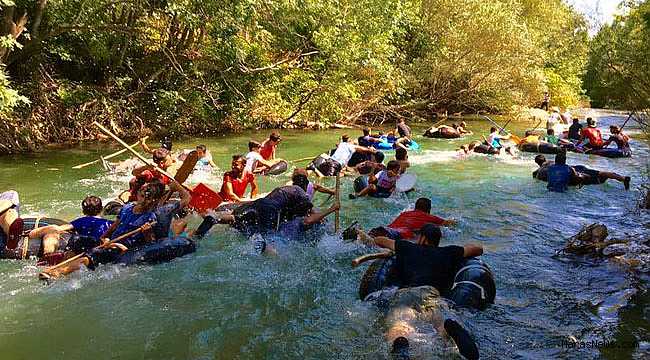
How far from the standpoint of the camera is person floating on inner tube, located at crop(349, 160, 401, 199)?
1034cm

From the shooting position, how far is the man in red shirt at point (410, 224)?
7188mm

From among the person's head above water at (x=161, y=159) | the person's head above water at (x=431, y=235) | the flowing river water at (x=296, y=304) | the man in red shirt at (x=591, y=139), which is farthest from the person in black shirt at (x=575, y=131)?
the person's head above water at (x=431, y=235)

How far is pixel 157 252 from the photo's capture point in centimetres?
664

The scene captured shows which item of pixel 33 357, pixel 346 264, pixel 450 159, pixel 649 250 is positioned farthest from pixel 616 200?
pixel 33 357

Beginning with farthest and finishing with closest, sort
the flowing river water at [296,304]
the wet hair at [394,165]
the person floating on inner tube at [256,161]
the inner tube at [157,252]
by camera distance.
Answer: the person floating on inner tube at [256,161]
the wet hair at [394,165]
the inner tube at [157,252]
the flowing river water at [296,304]

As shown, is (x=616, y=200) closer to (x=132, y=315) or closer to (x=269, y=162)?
(x=269, y=162)

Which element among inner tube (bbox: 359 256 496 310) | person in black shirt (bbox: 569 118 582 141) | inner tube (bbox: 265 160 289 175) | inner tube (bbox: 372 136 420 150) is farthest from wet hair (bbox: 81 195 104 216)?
person in black shirt (bbox: 569 118 582 141)

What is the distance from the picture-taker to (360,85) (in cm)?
2256

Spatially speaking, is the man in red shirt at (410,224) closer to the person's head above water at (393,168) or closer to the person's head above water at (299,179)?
the person's head above water at (299,179)

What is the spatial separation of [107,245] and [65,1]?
9.12 meters

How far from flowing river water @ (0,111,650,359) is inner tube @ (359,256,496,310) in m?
0.17

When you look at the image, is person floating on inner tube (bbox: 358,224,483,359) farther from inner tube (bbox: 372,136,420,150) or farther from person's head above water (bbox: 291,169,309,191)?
inner tube (bbox: 372,136,420,150)

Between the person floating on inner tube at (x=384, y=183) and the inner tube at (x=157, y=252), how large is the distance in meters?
4.26

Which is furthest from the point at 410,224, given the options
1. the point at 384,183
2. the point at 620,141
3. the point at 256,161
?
the point at 620,141
